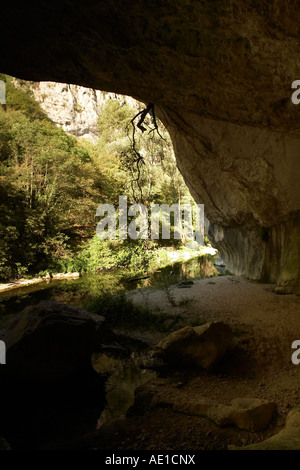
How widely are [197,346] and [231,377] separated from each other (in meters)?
0.58

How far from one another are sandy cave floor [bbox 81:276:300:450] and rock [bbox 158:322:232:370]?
6.0 inches

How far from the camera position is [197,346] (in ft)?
12.2

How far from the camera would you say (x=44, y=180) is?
571 inches

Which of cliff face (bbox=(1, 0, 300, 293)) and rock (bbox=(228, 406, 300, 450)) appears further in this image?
cliff face (bbox=(1, 0, 300, 293))

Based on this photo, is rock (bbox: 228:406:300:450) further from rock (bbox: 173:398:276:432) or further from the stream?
the stream

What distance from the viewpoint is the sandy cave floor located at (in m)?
2.25

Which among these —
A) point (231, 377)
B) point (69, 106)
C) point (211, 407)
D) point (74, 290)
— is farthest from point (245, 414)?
point (69, 106)

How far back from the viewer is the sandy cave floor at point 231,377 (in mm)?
2254

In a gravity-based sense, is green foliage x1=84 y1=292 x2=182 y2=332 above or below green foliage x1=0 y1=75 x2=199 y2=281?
below

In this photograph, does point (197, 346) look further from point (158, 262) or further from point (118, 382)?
point (158, 262)

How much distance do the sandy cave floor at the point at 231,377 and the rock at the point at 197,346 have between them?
152mm

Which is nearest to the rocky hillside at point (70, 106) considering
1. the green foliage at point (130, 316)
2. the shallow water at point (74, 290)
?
the shallow water at point (74, 290)

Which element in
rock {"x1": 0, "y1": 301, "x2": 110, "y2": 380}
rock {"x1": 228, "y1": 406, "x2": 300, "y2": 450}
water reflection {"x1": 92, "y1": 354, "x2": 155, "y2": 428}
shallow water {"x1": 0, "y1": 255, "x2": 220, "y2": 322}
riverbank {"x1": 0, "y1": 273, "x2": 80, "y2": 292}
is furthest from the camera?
riverbank {"x1": 0, "y1": 273, "x2": 80, "y2": 292}

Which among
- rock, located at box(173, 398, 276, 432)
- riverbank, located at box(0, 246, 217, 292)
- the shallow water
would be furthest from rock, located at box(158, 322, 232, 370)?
riverbank, located at box(0, 246, 217, 292)
